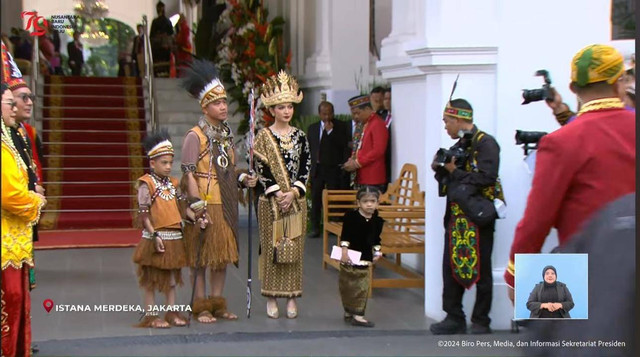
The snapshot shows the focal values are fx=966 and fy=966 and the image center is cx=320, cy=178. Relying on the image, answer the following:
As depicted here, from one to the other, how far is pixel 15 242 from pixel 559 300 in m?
3.04

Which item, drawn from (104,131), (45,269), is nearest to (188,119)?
(104,131)

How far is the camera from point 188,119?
15305 millimetres

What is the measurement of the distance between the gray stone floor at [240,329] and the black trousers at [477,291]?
18 centimetres

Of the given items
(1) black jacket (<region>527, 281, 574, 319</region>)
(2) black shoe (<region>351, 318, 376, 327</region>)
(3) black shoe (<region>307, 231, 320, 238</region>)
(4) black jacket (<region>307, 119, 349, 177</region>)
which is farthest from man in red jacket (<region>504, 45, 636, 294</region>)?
(3) black shoe (<region>307, 231, 320, 238</region>)

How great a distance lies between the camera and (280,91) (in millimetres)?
7078

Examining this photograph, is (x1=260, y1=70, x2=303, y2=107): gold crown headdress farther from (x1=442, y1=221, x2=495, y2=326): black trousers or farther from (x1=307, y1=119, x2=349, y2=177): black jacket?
(x1=307, y1=119, x2=349, y2=177): black jacket

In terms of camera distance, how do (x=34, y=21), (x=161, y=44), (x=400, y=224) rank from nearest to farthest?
(x=34, y=21) → (x=400, y=224) → (x=161, y=44)

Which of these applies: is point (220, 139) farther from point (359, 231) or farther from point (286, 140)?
point (359, 231)

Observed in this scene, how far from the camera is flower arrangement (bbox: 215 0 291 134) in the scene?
13695mm

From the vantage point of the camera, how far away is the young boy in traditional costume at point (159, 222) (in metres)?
6.68

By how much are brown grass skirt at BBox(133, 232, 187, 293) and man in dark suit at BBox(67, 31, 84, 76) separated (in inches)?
424

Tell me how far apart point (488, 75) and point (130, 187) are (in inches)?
293

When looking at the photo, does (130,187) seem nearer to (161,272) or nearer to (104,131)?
(104,131)

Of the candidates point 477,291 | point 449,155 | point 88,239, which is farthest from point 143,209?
point 88,239
